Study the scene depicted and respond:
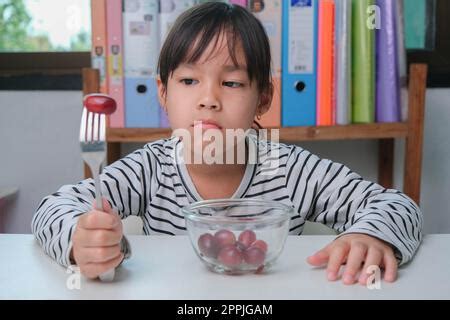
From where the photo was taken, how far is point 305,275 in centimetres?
60

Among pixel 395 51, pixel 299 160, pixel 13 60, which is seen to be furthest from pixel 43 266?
pixel 13 60

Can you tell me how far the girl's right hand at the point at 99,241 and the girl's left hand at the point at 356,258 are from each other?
0.21 metres

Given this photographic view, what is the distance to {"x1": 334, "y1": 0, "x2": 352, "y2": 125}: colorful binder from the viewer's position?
152cm

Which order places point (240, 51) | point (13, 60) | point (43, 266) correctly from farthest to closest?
point (13, 60)
point (240, 51)
point (43, 266)

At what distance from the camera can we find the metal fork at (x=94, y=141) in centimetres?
55

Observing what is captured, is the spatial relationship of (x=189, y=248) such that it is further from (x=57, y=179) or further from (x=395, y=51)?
(x=57, y=179)

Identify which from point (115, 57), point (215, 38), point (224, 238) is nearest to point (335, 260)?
point (224, 238)

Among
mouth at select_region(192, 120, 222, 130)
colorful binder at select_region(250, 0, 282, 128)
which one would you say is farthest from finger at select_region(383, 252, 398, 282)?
colorful binder at select_region(250, 0, 282, 128)

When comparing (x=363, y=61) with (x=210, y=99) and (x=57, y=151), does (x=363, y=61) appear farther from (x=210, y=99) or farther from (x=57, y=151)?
(x=57, y=151)

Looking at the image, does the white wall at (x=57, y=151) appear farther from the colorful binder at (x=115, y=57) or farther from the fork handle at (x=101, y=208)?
the fork handle at (x=101, y=208)

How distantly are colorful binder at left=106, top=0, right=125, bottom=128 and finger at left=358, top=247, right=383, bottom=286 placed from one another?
103cm

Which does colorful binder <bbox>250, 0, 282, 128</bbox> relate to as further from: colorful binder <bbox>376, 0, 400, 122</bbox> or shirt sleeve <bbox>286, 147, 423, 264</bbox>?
shirt sleeve <bbox>286, 147, 423, 264</bbox>
